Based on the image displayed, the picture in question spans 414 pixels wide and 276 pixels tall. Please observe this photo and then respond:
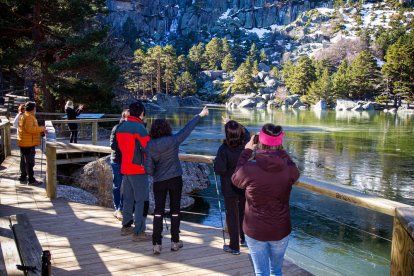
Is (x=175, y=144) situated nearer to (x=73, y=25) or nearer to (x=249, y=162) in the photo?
(x=249, y=162)

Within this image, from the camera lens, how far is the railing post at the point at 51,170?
541 cm

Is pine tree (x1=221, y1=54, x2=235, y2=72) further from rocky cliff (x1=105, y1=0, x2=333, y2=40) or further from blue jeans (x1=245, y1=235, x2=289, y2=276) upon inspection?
blue jeans (x1=245, y1=235, x2=289, y2=276)

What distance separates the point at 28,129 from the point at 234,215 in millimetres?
4087

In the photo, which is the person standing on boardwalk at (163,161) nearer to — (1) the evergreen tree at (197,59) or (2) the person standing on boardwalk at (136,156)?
(2) the person standing on boardwalk at (136,156)

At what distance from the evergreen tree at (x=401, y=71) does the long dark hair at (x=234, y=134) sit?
217 feet

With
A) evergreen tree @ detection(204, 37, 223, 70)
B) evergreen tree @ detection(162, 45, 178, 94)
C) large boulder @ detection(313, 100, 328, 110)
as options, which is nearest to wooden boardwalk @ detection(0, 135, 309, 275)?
large boulder @ detection(313, 100, 328, 110)

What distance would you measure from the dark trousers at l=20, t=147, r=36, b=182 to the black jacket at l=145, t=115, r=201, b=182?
362cm

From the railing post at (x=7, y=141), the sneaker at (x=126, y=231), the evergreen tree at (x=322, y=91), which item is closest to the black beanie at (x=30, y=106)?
the sneaker at (x=126, y=231)

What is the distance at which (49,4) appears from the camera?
47.1 feet

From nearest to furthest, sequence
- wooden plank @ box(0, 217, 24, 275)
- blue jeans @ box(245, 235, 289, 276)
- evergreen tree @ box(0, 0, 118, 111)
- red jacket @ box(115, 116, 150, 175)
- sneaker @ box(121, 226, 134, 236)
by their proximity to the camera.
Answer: wooden plank @ box(0, 217, 24, 275)
blue jeans @ box(245, 235, 289, 276)
red jacket @ box(115, 116, 150, 175)
sneaker @ box(121, 226, 134, 236)
evergreen tree @ box(0, 0, 118, 111)

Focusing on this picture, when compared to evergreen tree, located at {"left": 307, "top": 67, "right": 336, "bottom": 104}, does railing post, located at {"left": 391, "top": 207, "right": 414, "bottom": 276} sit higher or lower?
lower

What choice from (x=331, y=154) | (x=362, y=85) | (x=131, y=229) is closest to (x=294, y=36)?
(x=362, y=85)

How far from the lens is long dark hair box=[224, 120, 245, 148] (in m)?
3.14

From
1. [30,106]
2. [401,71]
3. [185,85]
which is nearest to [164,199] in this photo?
[30,106]
